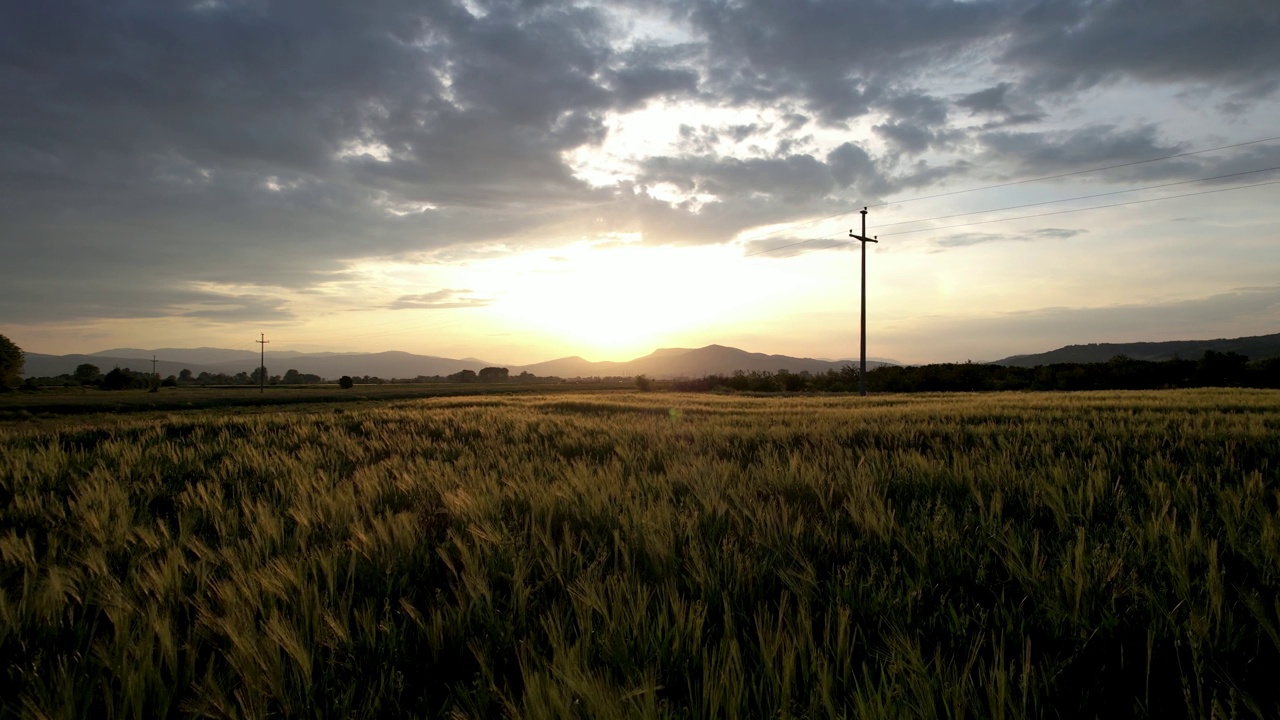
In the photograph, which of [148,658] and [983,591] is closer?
[148,658]

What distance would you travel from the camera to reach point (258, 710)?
4.39ft

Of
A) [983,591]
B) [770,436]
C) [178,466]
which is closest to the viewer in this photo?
[983,591]

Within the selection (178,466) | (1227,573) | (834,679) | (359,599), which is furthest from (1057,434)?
(178,466)

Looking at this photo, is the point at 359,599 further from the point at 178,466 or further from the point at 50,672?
the point at 178,466

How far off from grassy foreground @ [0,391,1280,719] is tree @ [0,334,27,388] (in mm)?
122282

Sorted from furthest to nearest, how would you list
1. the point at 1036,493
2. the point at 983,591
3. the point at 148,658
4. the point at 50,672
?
the point at 1036,493 → the point at 983,591 → the point at 50,672 → the point at 148,658

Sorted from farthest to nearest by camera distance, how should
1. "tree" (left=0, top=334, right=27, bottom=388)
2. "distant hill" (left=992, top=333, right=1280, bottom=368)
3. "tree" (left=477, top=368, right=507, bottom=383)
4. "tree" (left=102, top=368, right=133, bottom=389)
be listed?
"tree" (left=477, top=368, right=507, bottom=383) → "distant hill" (left=992, top=333, right=1280, bottom=368) → "tree" (left=102, top=368, right=133, bottom=389) → "tree" (left=0, top=334, right=27, bottom=388)

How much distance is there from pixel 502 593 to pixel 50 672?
127 centimetres

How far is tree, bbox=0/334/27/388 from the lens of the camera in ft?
283

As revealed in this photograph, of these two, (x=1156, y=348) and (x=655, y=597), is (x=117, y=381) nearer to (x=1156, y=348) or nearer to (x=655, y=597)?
(x=655, y=597)

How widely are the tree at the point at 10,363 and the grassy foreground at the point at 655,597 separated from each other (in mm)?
122282

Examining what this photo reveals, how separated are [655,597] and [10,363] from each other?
134 metres

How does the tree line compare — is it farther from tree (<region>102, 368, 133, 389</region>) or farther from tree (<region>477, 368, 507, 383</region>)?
tree (<region>477, 368, 507, 383</region>)

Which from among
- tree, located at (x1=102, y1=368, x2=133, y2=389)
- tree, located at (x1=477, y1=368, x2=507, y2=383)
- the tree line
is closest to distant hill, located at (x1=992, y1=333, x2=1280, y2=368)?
the tree line
